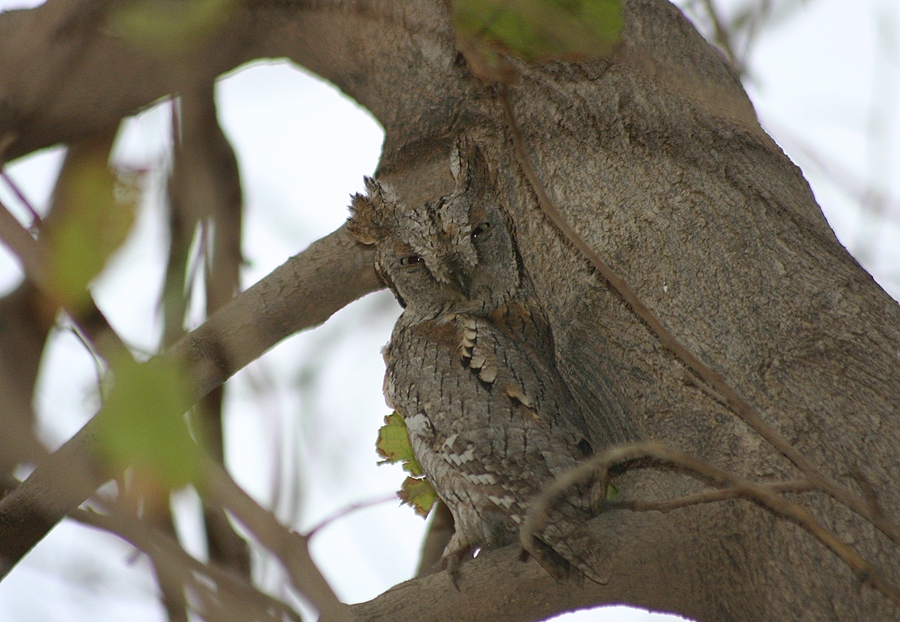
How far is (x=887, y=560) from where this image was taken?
150 centimetres

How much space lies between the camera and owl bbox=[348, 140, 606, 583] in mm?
2113

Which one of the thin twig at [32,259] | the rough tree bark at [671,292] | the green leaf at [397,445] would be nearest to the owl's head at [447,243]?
the rough tree bark at [671,292]

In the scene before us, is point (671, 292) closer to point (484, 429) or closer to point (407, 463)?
point (484, 429)

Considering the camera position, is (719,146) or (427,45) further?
(427,45)

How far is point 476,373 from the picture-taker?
2383 millimetres

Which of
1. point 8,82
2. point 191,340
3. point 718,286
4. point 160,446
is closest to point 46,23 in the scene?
point 8,82

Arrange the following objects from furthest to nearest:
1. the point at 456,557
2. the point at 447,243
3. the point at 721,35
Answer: the point at 447,243 → the point at 456,557 → the point at 721,35

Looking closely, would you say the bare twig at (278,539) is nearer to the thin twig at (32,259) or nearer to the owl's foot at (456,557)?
the thin twig at (32,259)

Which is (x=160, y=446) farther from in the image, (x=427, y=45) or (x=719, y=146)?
(x=427, y=45)

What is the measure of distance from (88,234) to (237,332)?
4.95ft

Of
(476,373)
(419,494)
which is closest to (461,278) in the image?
(476,373)

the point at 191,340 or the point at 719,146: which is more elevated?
the point at 191,340

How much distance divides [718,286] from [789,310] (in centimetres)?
18

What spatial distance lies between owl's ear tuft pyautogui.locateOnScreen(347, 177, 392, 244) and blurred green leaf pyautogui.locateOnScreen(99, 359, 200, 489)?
2.12 metres
